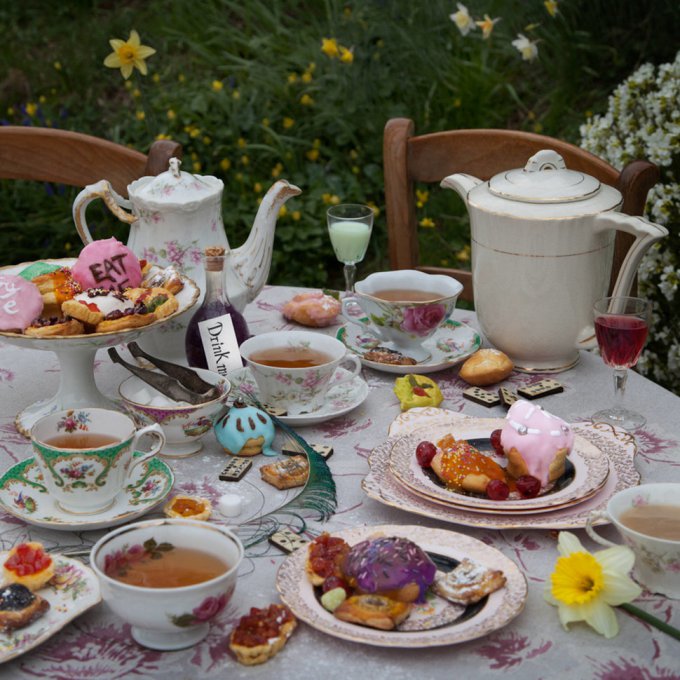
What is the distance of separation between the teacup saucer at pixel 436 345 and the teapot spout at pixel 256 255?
0.57ft

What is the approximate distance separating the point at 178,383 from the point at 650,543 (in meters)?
0.66

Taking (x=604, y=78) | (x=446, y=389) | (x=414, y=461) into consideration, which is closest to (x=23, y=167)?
(x=446, y=389)

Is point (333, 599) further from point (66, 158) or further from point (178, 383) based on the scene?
point (66, 158)

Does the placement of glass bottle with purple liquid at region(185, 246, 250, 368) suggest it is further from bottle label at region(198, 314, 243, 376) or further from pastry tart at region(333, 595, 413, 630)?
pastry tart at region(333, 595, 413, 630)

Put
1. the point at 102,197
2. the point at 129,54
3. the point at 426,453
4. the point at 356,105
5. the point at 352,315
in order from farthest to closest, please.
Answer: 1. the point at 356,105
2. the point at 129,54
3. the point at 352,315
4. the point at 102,197
5. the point at 426,453

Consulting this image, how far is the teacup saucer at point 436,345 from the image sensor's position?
5.18ft

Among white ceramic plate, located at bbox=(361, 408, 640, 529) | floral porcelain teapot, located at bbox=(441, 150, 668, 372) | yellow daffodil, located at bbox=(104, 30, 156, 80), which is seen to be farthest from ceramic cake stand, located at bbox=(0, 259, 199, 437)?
yellow daffodil, located at bbox=(104, 30, 156, 80)

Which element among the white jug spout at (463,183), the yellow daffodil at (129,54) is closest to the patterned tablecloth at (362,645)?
the white jug spout at (463,183)

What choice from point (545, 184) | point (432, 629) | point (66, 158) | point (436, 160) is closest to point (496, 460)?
point (432, 629)

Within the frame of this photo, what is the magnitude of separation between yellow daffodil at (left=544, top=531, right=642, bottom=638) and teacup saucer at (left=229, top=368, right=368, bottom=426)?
0.49 m

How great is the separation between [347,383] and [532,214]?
0.37m

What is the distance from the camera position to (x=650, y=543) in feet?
3.30

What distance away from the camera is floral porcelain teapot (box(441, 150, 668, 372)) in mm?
1499

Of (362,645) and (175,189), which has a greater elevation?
(175,189)
